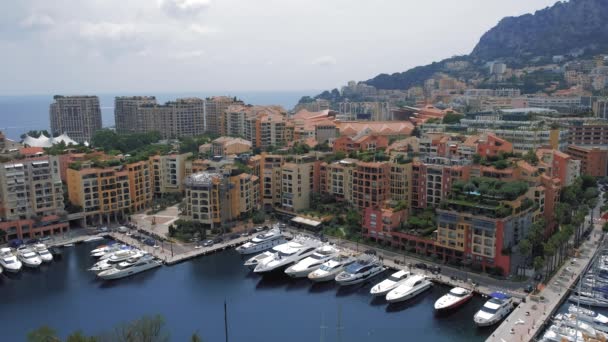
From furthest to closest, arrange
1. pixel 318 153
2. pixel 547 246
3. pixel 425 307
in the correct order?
pixel 318 153
pixel 547 246
pixel 425 307

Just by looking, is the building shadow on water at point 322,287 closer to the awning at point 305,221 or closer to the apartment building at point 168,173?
the awning at point 305,221

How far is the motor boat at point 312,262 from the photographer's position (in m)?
39.6

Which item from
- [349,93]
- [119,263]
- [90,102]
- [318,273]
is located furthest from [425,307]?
[349,93]

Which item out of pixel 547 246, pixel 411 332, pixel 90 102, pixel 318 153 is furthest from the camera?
pixel 90 102

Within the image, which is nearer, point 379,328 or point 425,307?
point 379,328

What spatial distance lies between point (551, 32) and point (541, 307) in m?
152

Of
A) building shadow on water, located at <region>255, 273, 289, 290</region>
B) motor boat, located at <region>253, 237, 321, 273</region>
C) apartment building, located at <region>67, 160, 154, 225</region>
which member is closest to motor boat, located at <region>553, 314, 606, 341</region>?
building shadow on water, located at <region>255, 273, 289, 290</region>

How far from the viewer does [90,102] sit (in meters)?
109

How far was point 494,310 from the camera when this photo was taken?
31234 mm

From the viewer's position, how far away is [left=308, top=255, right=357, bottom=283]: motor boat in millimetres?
38500

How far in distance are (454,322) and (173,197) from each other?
37675mm

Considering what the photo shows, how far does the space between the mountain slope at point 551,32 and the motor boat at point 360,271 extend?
441 feet

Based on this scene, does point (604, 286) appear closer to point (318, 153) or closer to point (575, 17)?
point (318, 153)

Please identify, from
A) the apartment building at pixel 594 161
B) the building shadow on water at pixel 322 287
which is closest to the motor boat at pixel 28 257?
the building shadow on water at pixel 322 287
